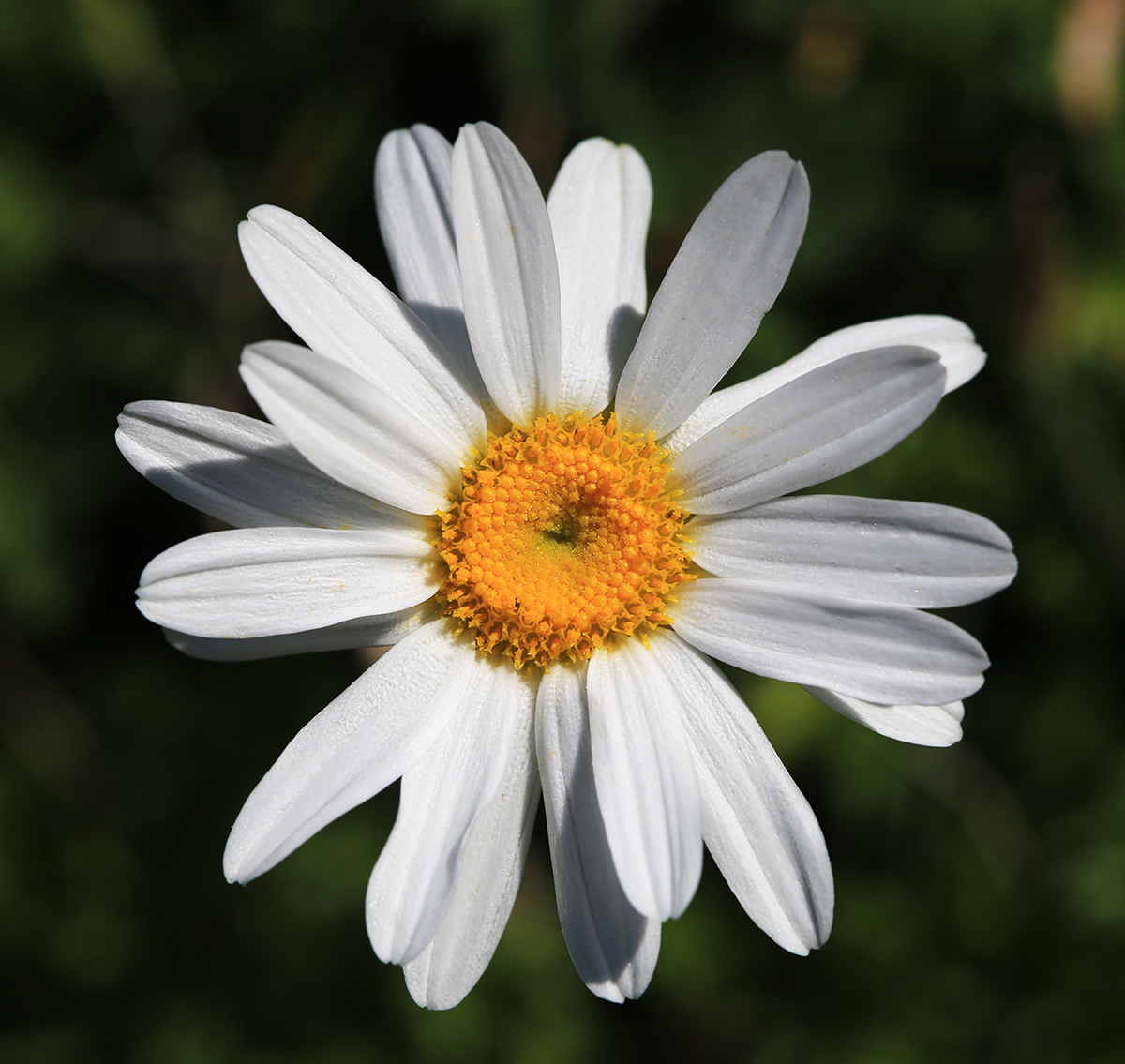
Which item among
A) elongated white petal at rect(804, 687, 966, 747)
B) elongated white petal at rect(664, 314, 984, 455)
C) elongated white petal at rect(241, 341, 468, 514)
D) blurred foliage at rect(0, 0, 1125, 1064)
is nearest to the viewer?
elongated white petal at rect(241, 341, 468, 514)

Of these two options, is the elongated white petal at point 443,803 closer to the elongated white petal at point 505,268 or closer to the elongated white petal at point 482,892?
the elongated white petal at point 482,892

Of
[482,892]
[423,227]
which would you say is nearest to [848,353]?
[423,227]

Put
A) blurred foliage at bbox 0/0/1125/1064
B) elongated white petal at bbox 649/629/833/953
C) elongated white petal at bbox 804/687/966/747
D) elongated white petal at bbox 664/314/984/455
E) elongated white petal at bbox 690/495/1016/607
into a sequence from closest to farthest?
elongated white petal at bbox 690/495/1016/607 → elongated white petal at bbox 649/629/833/953 → elongated white petal at bbox 804/687/966/747 → elongated white petal at bbox 664/314/984/455 → blurred foliage at bbox 0/0/1125/1064

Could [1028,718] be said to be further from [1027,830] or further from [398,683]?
[398,683]

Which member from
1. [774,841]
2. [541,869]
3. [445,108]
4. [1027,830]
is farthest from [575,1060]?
[445,108]

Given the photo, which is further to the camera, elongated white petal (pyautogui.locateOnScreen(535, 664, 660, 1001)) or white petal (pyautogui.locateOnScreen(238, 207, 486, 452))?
elongated white petal (pyautogui.locateOnScreen(535, 664, 660, 1001))

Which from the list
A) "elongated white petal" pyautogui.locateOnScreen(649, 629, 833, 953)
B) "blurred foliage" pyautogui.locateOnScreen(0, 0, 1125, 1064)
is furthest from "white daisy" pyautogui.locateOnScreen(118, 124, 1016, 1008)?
"blurred foliage" pyautogui.locateOnScreen(0, 0, 1125, 1064)

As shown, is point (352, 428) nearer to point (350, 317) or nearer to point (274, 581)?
point (350, 317)

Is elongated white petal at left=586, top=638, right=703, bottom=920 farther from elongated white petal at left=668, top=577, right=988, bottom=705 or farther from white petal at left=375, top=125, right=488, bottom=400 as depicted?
white petal at left=375, top=125, right=488, bottom=400
